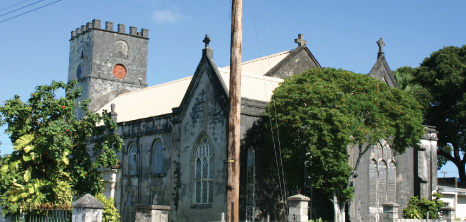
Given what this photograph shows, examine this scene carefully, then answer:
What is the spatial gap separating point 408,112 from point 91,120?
15.3 meters

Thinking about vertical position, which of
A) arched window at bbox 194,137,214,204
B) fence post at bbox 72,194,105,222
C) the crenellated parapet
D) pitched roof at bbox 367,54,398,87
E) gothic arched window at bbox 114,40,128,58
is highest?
the crenellated parapet

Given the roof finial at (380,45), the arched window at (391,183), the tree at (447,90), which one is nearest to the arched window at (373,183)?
the arched window at (391,183)

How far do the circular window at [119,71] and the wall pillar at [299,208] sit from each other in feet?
130

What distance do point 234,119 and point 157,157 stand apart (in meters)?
21.3

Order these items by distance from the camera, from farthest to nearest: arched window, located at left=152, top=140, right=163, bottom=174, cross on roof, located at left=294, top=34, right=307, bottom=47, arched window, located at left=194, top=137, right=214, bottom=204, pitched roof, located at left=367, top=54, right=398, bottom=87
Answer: cross on roof, located at left=294, top=34, right=307, bottom=47 → pitched roof, located at left=367, top=54, right=398, bottom=87 → arched window, located at left=152, top=140, right=163, bottom=174 → arched window, located at left=194, top=137, right=214, bottom=204

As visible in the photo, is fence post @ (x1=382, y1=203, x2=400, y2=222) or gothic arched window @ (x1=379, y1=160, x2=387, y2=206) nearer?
fence post @ (x1=382, y1=203, x2=400, y2=222)

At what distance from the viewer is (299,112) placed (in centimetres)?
2861

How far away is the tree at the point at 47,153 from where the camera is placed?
21062 millimetres

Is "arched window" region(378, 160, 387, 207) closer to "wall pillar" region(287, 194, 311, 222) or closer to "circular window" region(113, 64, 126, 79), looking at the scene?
"wall pillar" region(287, 194, 311, 222)

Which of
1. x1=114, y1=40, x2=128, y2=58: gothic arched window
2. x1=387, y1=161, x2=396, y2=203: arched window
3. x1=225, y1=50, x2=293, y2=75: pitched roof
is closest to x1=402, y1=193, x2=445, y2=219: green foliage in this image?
x1=387, y1=161, x2=396, y2=203: arched window

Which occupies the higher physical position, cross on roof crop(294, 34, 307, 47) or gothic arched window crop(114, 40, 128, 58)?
gothic arched window crop(114, 40, 128, 58)

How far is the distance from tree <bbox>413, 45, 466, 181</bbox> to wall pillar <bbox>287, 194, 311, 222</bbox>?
3398 cm

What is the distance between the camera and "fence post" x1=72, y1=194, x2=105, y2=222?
16812mm

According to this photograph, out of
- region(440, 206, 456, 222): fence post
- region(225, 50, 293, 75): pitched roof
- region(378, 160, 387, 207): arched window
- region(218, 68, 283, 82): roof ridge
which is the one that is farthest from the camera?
region(225, 50, 293, 75): pitched roof
